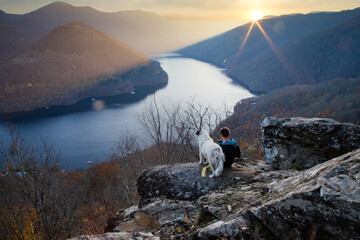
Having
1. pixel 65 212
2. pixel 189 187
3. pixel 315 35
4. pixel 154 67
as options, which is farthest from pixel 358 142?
pixel 315 35

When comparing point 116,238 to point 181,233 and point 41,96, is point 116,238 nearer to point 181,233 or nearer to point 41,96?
point 181,233

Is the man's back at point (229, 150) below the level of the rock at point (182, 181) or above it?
above

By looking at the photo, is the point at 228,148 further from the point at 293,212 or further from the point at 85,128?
the point at 85,128

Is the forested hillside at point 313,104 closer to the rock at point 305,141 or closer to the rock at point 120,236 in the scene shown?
the rock at point 305,141

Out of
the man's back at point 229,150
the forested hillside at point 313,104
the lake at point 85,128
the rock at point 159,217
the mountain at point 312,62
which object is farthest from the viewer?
the mountain at point 312,62

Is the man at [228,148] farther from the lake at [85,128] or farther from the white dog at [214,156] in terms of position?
the lake at [85,128]

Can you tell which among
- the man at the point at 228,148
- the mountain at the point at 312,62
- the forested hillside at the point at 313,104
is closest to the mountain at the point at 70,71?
the forested hillside at the point at 313,104

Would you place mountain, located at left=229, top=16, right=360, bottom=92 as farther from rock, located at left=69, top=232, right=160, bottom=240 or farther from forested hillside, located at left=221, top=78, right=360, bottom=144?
rock, located at left=69, top=232, right=160, bottom=240

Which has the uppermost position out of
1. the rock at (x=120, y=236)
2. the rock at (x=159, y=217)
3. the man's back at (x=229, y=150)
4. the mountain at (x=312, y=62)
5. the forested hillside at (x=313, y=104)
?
the mountain at (x=312, y=62)

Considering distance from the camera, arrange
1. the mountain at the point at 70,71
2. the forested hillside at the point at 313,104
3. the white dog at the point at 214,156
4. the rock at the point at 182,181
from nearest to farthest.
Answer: the white dog at the point at 214,156 → the rock at the point at 182,181 → the forested hillside at the point at 313,104 → the mountain at the point at 70,71

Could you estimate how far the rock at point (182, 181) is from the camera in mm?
6090

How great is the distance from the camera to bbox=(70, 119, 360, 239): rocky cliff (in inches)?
103

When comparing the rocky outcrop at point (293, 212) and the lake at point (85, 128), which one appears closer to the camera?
the rocky outcrop at point (293, 212)

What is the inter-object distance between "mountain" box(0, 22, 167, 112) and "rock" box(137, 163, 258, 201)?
9404cm
